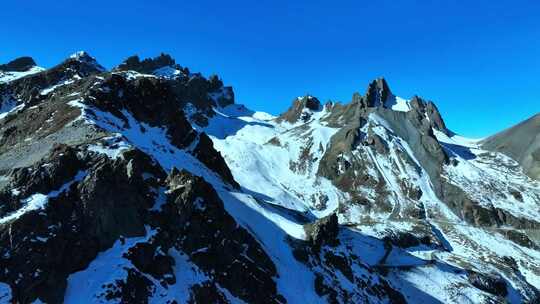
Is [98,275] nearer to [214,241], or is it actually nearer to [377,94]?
[214,241]

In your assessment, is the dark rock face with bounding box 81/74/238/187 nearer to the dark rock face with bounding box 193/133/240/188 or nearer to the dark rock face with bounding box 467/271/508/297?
the dark rock face with bounding box 193/133/240/188

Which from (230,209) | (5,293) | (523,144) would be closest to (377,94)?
(523,144)

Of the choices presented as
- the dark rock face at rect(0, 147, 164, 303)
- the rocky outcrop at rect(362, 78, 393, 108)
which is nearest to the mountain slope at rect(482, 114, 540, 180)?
the rocky outcrop at rect(362, 78, 393, 108)

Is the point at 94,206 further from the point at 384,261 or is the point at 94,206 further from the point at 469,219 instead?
the point at 469,219

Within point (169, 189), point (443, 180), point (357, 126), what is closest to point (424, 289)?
point (169, 189)

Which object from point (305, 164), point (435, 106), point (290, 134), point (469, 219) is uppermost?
point (435, 106)

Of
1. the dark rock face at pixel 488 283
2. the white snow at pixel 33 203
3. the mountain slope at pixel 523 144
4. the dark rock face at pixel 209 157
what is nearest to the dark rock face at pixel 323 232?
the dark rock face at pixel 209 157
